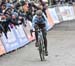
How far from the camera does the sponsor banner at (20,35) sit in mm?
16797

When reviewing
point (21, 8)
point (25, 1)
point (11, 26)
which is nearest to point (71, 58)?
point (11, 26)

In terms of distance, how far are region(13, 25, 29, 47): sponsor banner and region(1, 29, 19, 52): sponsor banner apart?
0.40 meters

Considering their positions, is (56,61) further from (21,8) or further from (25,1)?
(25,1)

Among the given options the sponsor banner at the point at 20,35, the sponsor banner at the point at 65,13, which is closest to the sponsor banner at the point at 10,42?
the sponsor banner at the point at 20,35

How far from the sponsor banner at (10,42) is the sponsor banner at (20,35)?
1.31ft

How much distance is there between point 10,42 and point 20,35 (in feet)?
5.51

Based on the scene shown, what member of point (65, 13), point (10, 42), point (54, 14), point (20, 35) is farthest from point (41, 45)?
point (65, 13)

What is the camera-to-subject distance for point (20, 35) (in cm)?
1722

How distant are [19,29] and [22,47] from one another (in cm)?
91

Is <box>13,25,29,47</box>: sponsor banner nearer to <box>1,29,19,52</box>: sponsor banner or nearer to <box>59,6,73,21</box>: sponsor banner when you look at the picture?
<box>1,29,19,52</box>: sponsor banner

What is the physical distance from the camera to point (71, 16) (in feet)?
114

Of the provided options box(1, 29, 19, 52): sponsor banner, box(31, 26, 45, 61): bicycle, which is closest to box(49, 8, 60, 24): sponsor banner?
box(1, 29, 19, 52): sponsor banner

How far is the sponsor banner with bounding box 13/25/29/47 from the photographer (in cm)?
1680

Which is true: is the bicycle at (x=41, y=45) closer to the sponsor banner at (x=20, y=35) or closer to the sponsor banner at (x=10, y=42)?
the sponsor banner at (x=10, y=42)
